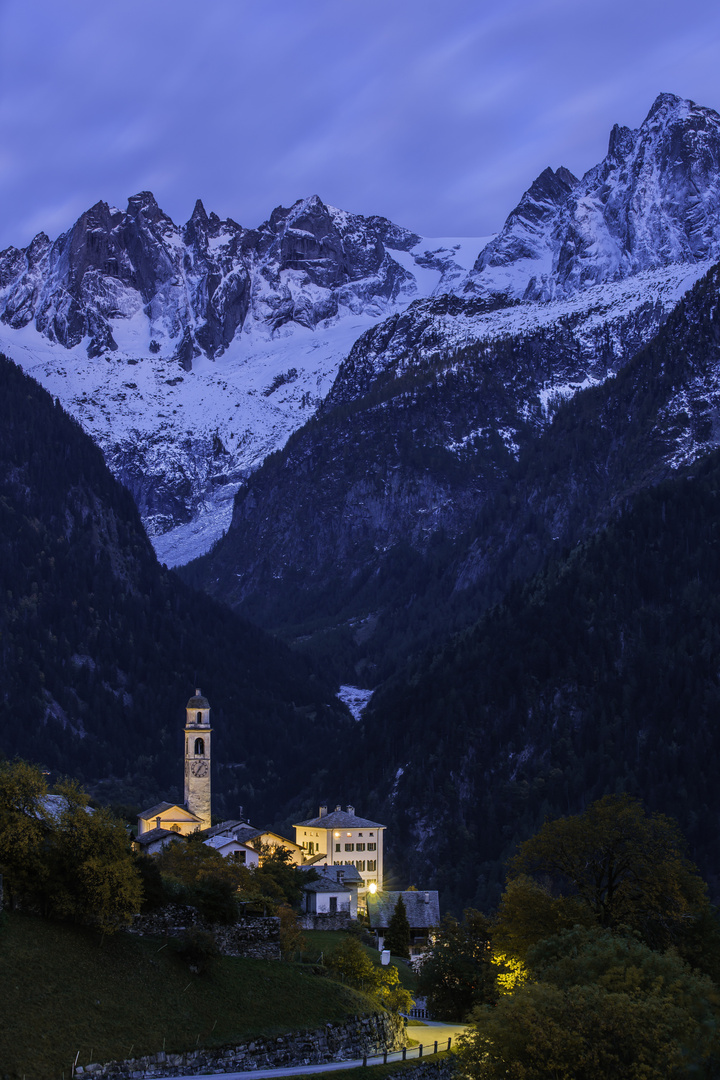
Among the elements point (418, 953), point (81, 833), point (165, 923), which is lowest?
point (418, 953)

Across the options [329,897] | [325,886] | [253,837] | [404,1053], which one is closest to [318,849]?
[253,837]

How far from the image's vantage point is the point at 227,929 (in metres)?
73.8

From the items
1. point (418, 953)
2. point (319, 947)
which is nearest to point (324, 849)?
point (418, 953)

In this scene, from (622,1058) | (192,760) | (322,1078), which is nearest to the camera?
(622,1058)

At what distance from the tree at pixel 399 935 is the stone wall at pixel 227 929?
35.3 m

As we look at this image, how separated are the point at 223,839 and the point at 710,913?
166 feet

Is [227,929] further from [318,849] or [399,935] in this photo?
[318,849]

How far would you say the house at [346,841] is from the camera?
155 meters

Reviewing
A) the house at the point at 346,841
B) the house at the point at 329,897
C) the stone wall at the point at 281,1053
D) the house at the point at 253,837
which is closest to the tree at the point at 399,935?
the house at the point at 329,897

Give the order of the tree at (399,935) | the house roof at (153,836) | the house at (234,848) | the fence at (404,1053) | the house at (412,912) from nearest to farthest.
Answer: the fence at (404,1053) → the tree at (399,935) → the house at (412,912) → the house roof at (153,836) → the house at (234,848)

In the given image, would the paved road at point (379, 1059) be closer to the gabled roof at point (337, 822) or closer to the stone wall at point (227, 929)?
the stone wall at point (227, 929)

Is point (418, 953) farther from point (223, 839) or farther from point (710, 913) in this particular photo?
point (710, 913)

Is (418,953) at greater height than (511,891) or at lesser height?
lesser

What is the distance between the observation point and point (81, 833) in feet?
225
